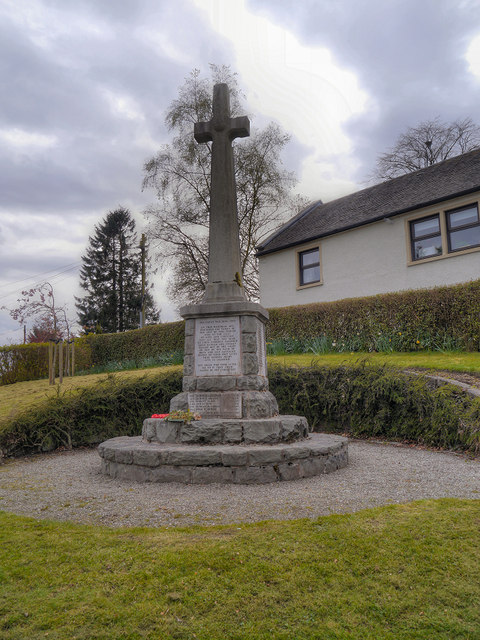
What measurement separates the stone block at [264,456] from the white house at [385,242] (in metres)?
11.2

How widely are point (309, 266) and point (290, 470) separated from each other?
14406 mm

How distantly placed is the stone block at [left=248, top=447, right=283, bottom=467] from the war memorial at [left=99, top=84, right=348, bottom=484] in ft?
0.04

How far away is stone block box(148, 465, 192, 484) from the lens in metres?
4.95

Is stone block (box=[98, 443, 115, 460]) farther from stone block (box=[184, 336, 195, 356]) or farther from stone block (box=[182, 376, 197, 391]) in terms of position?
stone block (box=[184, 336, 195, 356])

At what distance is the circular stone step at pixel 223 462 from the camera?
16.0ft

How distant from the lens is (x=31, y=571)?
266 centimetres

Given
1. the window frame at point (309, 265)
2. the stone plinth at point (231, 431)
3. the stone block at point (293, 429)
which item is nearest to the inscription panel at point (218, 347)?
the stone plinth at point (231, 431)

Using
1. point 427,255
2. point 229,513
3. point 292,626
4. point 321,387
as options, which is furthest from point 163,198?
point 292,626

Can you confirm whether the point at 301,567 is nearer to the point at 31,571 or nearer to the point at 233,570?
the point at 233,570

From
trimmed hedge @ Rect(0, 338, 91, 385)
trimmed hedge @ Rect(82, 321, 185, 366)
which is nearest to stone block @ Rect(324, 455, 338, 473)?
trimmed hedge @ Rect(82, 321, 185, 366)

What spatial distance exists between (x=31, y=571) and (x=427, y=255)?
14944mm

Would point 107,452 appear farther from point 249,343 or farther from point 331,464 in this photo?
point 331,464

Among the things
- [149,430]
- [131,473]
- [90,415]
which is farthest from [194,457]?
[90,415]

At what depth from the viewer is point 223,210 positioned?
6.73 meters
